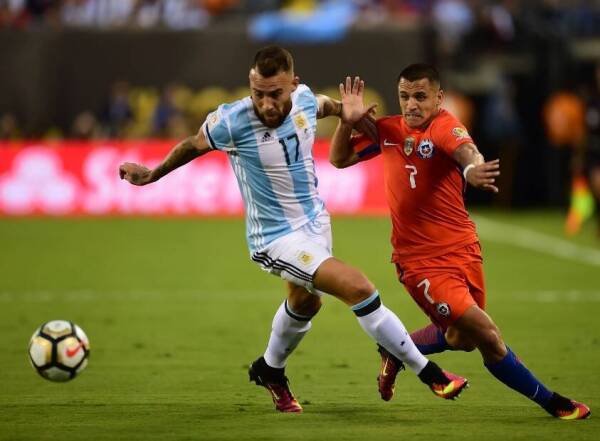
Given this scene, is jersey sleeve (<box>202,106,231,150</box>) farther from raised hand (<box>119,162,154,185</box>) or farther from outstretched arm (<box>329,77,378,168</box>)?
outstretched arm (<box>329,77,378,168</box>)

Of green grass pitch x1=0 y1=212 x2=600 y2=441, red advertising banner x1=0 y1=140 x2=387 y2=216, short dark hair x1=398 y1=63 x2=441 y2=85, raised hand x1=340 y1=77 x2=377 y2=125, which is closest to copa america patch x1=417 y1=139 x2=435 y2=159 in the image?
short dark hair x1=398 y1=63 x2=441 y2=85

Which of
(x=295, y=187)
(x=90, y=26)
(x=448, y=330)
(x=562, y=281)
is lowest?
(x=562, y=281)

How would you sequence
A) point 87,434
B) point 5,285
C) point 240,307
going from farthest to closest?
point 5,285 → point 240,307 → point 87,434

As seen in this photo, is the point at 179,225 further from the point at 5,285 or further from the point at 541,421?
the point at 541,421

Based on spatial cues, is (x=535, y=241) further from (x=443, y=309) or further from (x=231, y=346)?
(x=443, y=309)

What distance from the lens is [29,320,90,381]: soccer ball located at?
7.63 metres

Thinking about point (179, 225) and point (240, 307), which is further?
point (179, 225)

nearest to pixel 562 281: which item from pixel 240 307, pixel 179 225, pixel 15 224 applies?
pixel 240 307

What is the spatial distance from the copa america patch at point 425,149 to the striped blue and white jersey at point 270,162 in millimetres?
635

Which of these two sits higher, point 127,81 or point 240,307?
point 127,81

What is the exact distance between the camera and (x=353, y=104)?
7.64 m

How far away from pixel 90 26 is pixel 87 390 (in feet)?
58.1

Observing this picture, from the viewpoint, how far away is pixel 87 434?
22.4 feet

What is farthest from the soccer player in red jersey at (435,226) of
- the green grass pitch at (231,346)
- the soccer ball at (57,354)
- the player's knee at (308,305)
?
the soccer ball at (57,354)
